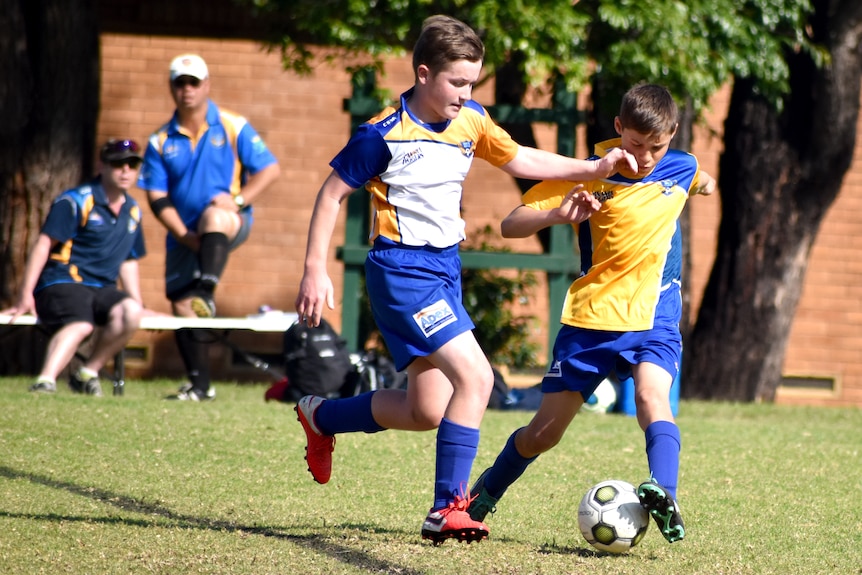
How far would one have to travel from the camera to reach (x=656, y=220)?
15.4 ft

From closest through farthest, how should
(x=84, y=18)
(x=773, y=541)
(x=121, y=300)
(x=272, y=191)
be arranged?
(x=773, y=541)
(x=121, y=300)
(x=84, y=18)
(x=272, y=191)

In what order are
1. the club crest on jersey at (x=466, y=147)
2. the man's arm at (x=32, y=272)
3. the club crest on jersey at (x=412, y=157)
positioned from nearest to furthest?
the club crest on jersey at (x=412, y=157) → the club crest on jersey at (x=466, y=147) → the man's arm at (x=32, y=272)

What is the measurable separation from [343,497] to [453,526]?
1.30m

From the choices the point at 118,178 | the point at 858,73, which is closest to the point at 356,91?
the point at 118,178

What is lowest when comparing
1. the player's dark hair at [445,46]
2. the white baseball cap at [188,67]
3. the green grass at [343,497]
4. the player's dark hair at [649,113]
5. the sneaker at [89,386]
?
the sneaker at [89,386]

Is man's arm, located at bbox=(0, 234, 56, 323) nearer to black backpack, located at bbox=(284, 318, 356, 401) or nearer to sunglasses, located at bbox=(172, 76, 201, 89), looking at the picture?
sunglasses, located at bbox=(172, 76, 201, 89)

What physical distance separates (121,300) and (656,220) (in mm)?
4905

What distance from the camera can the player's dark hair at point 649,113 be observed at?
14.7 ft

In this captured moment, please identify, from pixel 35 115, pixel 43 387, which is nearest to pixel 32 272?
pixel 43 387

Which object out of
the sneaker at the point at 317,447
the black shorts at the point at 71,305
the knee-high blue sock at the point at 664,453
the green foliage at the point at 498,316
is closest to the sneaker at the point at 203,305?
the black shorts at the point at 71,305

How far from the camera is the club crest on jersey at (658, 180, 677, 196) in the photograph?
4762 mm

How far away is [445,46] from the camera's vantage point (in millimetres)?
4320

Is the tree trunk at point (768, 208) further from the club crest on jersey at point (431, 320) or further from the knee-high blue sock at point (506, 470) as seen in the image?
the club crest on jersey at point (431, 320)

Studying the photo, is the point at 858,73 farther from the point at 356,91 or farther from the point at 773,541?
the point at 773,541
